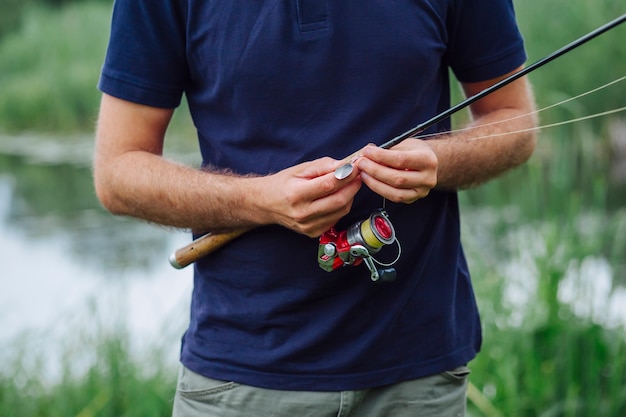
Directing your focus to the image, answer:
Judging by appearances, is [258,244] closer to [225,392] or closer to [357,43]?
[225,392]

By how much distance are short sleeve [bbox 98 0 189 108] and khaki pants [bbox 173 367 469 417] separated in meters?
0.52

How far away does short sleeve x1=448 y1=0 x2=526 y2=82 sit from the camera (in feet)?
5.65

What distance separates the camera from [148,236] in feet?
22.7

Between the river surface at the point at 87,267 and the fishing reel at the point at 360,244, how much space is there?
40 cm

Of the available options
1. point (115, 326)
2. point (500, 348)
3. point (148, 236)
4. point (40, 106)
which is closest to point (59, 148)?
point (40, 106)

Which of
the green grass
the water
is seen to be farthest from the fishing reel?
the water

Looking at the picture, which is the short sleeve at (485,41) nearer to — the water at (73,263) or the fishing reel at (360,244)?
the fishing reel at (360,244)

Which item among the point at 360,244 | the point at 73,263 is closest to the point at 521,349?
the point at 360,244

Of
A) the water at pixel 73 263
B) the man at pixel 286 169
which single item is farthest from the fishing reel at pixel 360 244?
the water at pixel 73 263

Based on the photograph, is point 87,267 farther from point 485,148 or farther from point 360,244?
point 360,244

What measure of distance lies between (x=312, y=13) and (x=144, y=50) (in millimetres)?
319

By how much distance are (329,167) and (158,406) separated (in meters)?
1.82

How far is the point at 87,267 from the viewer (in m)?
6.07

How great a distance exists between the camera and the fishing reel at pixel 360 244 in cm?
149
